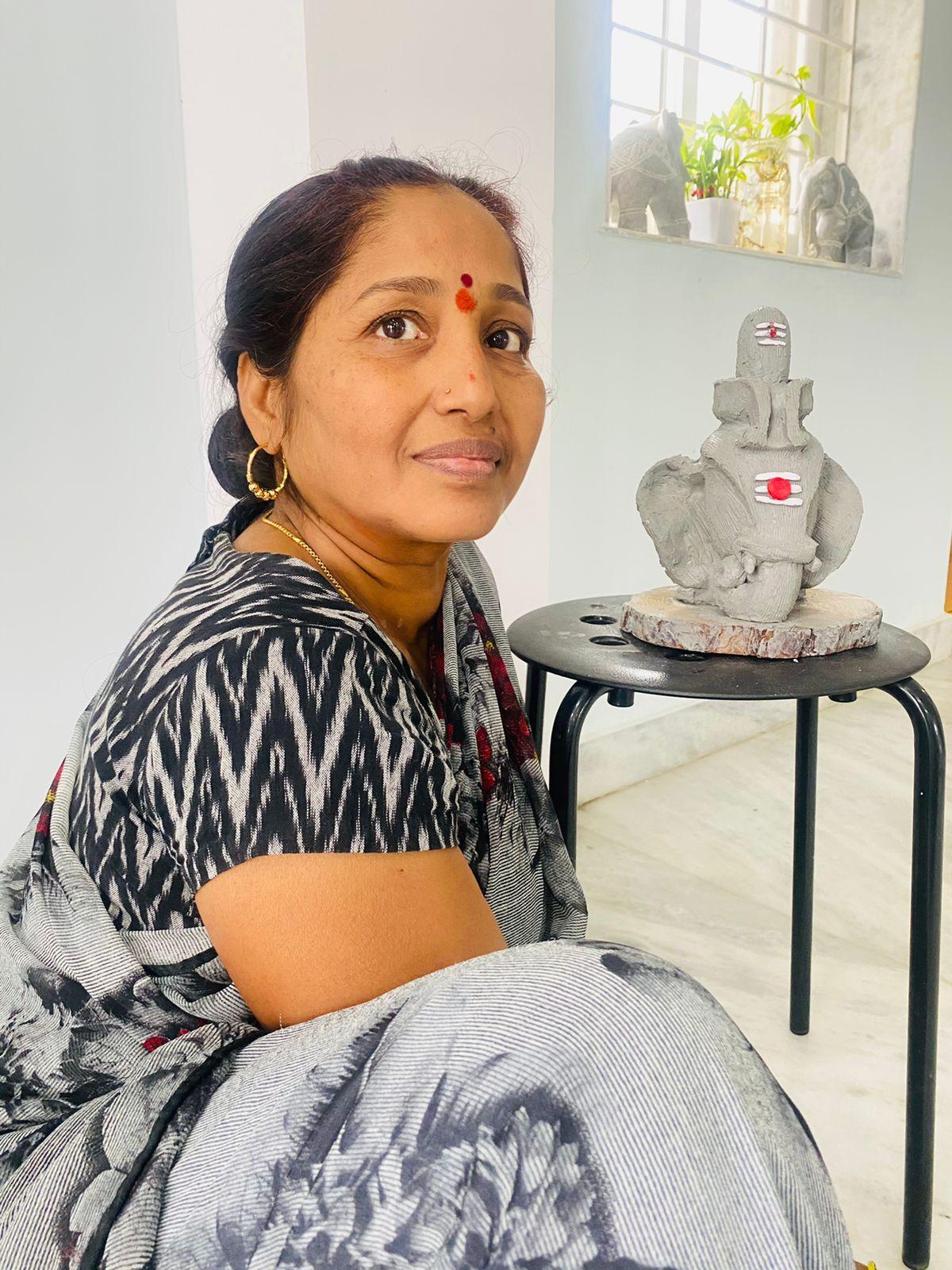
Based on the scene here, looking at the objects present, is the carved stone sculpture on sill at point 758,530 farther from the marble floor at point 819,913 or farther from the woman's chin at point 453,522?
the marble floor at point 819,913

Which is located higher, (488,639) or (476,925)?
(488,639)

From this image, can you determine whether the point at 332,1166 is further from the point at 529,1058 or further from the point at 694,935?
the point at 694,935

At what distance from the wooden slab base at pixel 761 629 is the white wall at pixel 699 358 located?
0.96 metres

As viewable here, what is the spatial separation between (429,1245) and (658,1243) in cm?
11

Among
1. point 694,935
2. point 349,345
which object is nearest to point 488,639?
point 349,345

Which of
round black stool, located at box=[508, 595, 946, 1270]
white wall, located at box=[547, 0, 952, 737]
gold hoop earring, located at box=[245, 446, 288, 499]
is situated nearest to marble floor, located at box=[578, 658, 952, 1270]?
round black stool, located at box=[508, 595, 946, 1270]

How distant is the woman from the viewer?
0.50 metres

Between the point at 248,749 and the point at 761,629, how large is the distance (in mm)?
A: 664

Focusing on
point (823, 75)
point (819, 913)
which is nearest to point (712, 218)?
point (823, 75)

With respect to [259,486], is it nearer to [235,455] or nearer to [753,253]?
[235,455]

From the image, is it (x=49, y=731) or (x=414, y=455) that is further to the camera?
(x=49, y=731)

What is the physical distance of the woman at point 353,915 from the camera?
0.50m

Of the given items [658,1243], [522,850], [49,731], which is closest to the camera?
[658,1243]

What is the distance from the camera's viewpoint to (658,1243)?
48 cm
